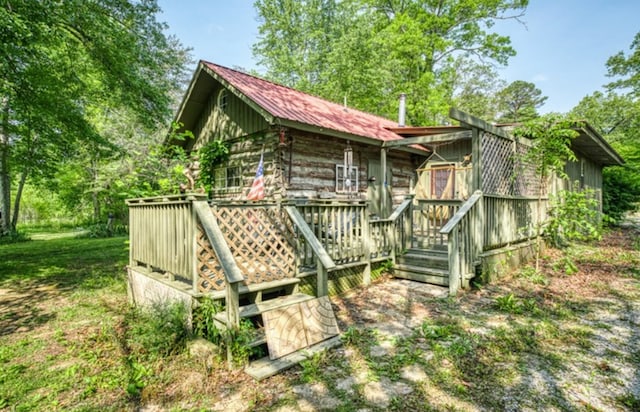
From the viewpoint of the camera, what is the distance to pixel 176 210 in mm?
4070

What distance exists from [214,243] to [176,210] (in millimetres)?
1060

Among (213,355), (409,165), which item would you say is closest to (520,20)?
(409,165)

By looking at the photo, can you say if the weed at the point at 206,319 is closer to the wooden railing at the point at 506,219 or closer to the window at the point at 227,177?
the wooden railing at the point at 506,219

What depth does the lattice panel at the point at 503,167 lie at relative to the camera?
6531 mm

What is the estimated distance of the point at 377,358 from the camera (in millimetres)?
3338

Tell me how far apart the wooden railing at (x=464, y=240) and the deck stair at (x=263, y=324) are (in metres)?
2.71

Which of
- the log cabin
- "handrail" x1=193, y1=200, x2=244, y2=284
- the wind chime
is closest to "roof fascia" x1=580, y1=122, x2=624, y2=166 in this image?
the log cabin

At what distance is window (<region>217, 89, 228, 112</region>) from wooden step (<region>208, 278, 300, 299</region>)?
6.73 meters

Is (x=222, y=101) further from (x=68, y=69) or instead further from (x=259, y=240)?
(x=259, y=240)

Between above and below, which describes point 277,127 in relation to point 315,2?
below

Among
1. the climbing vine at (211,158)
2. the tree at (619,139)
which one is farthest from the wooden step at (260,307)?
the tree at (619,139)

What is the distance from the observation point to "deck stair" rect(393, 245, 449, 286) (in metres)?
6.00

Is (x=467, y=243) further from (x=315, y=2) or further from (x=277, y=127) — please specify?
(x=315, y=2)

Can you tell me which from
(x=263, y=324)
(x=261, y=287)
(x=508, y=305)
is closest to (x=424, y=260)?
(x=508, y=305)
